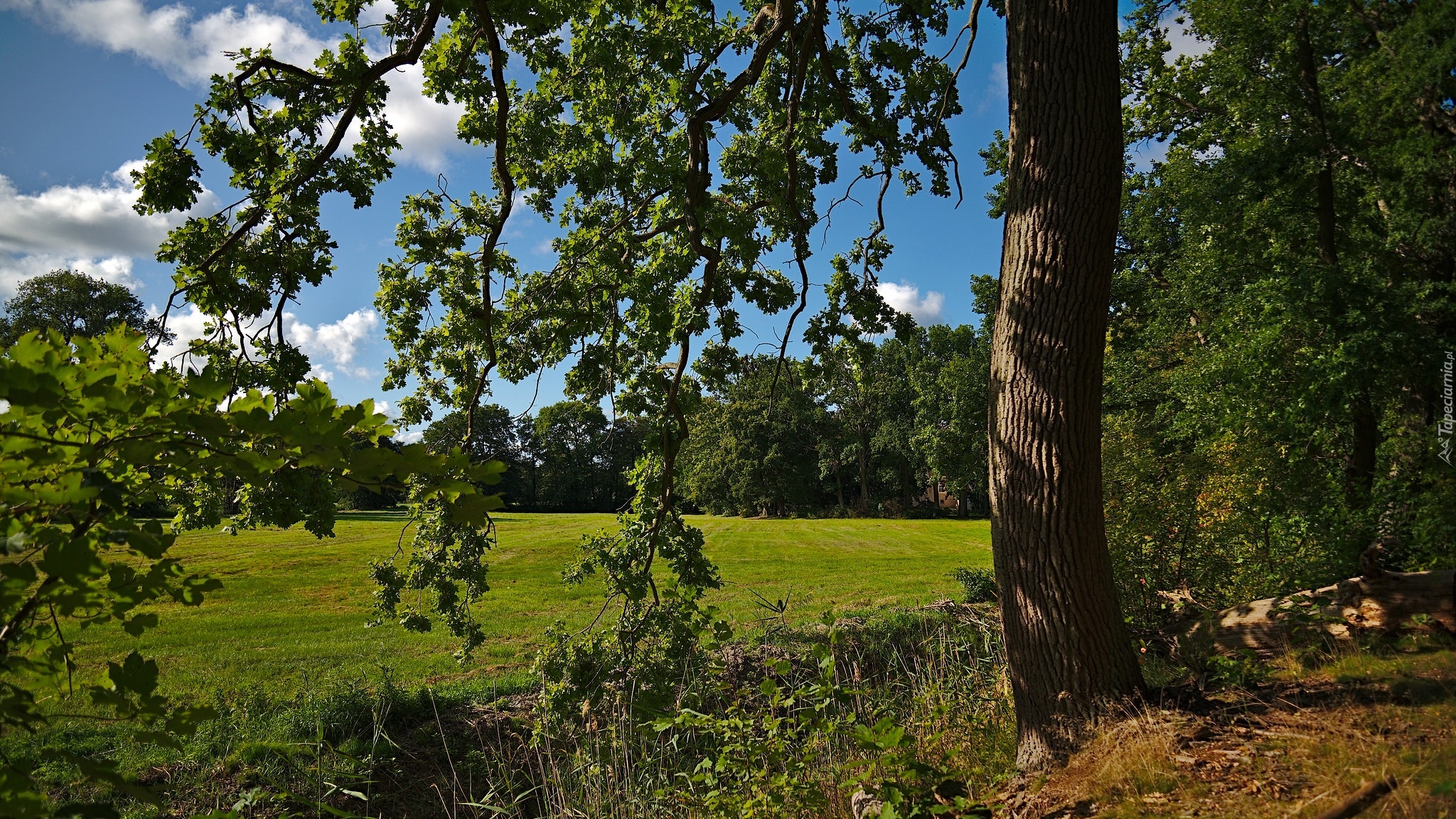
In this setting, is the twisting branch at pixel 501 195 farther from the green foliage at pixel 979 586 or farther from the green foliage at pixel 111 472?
the green foliage at pixel 979 586

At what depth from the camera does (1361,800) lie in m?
2.40

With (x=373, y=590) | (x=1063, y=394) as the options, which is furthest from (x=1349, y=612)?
(x=373, y=590)

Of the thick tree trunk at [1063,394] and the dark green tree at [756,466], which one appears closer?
the thick tree trunk at [1063,394]

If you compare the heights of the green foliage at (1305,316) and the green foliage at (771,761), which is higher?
the green foliage at (1305,316)

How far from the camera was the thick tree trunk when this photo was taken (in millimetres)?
3586

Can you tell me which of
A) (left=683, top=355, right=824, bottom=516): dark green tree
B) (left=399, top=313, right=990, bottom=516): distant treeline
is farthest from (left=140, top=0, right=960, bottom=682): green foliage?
(left=683, top=355, right=824, bottom=516): dark green tree

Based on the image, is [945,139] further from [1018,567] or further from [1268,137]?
[1268,137]

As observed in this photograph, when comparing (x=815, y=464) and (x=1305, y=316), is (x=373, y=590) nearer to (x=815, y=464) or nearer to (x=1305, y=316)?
(x=1305, y=316)

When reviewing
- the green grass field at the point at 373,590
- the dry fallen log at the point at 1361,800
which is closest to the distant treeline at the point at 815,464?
the green grass field at the point at 373,590

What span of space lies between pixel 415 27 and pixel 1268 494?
10362 millimetres

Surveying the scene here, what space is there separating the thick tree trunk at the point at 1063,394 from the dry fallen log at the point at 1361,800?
112 cm

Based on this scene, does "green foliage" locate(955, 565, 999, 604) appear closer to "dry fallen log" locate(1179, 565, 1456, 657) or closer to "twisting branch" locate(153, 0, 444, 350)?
"dry fallen log" locate(1179, 565, 1456, 657)

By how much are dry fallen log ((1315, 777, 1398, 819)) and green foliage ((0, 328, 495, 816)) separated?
288 cm

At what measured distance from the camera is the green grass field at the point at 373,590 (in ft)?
31.6
